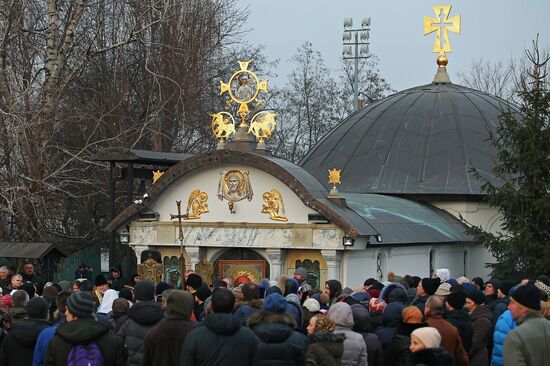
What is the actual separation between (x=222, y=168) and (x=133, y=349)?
13731mm

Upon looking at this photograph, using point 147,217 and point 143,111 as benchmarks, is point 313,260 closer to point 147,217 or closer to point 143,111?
point 147,217

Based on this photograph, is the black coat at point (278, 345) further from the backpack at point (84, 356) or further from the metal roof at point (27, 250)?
the metal roof at point (27, 250)

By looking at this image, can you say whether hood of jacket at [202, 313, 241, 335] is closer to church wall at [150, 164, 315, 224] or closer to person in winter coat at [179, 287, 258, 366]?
person in winter coat at [179, 287, 258, 366]

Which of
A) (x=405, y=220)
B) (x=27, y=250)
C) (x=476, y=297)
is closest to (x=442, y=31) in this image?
(x=405, y=220)

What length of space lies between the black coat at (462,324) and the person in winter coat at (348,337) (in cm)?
179

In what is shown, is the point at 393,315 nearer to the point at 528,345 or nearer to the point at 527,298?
the point at 527,298

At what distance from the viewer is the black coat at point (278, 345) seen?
10.1m

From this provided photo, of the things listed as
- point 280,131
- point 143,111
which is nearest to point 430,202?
point 143,111

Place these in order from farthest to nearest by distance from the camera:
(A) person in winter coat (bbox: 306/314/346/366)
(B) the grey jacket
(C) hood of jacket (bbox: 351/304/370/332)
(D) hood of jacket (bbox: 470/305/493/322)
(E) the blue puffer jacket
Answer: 1. (D) hood of jacket (bbox: 470/305/493/322)
2. (E) the blue puffer jacket
3. (C) hood of jacket (bbox: 351/304/370/332)
4. (A) person in winter coat (bbox: 306/314/346/366)
5. (B) the grey jacket

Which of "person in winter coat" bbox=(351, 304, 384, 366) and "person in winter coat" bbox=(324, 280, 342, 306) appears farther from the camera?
"person in winter coat" bbox=(324, 280, 342, 306)

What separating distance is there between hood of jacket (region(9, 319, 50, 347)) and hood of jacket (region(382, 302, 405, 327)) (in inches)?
135

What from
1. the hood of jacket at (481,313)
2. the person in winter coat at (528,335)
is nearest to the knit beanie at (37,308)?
the person in winter coat at (528,335)

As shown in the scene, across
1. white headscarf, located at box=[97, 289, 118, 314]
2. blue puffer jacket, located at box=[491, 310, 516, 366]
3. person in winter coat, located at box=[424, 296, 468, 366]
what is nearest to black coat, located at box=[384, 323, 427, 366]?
person in winter coat, located at box=[424, 296, 468, 366]

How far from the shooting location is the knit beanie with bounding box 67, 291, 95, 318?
394 inches
